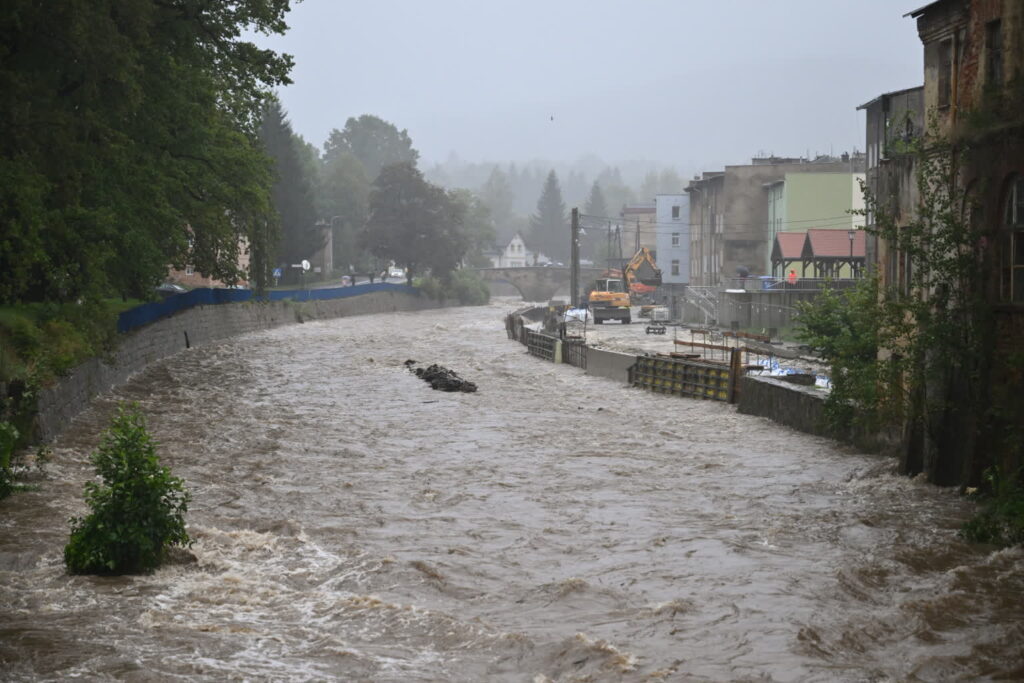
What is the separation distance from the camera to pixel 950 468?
22406 millimetres

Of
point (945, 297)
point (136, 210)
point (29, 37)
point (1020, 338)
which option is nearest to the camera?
point (1020, 338)

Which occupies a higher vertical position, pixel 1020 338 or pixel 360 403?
pixel 1020 338

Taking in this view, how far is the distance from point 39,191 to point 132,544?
1452 cm

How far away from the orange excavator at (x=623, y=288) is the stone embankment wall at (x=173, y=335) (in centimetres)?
1815

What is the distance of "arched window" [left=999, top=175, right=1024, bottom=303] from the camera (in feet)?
66.0

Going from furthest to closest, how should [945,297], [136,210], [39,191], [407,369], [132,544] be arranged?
[407,369] < [136,210] < [39,191] < [945,297] < [132,544]

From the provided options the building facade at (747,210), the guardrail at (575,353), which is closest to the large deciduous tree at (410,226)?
the building facade at (747,210)

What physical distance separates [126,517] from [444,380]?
87.7 ft

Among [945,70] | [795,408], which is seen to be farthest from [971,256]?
[795,408]

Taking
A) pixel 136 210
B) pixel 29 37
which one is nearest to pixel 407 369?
pixel 136 210

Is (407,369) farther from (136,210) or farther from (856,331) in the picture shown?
(856,331)

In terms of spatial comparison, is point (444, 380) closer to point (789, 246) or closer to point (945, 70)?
point (945, 70)

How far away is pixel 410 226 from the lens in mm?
120000

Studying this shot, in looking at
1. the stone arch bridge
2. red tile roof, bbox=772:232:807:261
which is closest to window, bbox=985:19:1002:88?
red tile roof, bbox=772:232:807:261
